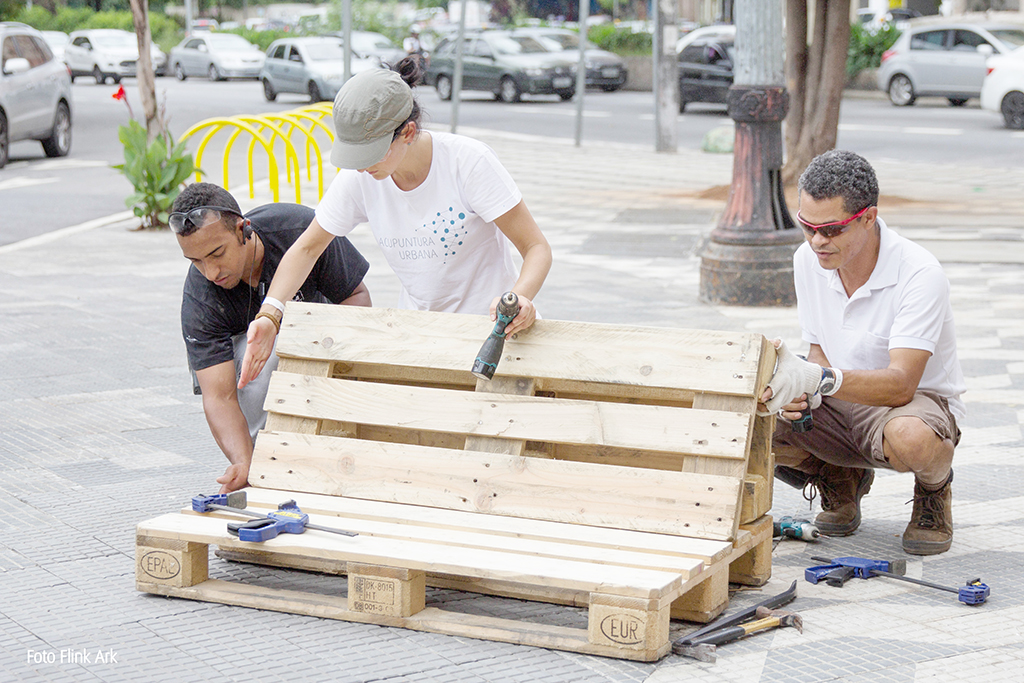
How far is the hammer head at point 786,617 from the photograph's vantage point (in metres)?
3.42

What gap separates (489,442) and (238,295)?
1.21 metres

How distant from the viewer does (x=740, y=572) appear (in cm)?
376

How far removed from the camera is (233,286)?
433cm

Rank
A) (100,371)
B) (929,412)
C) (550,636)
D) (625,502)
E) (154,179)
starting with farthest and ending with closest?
(154,179), (100,371), (929,412), (625,502), (550,636)

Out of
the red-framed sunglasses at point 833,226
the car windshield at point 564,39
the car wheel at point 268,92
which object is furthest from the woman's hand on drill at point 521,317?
the car windshield at point 564,39

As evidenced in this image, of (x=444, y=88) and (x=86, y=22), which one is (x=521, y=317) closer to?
(x=444, y=88)

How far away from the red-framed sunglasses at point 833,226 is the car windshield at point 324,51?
968 inches

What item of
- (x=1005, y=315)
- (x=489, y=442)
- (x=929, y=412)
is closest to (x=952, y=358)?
(x=929, y=412)

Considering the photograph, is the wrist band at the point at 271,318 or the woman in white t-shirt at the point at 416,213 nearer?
the woman in white t-shirt at the point at 416,213

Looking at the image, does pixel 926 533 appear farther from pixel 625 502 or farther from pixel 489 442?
pixel 489 442

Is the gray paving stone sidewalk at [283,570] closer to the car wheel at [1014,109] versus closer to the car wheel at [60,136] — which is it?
the car wheel at [60,136]

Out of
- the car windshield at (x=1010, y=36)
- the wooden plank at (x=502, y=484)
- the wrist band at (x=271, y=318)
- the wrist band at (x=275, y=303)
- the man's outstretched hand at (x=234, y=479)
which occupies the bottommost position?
the man's outstretched hand at (x=234, y=479)

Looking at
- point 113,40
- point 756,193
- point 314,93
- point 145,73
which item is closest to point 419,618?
point 756,193

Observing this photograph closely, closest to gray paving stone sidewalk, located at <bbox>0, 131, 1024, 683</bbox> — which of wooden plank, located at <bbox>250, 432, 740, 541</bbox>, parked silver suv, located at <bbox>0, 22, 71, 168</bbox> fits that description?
wooden plank, located at <bbox>250, 432, 740, 541</bbox>
